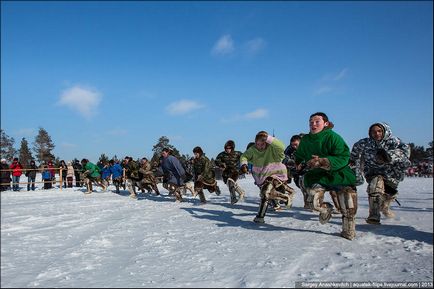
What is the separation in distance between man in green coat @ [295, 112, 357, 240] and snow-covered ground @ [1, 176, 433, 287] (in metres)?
0.36

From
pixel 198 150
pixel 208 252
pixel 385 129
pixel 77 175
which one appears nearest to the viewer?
pixel 208 252

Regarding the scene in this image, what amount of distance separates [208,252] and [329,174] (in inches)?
84.6

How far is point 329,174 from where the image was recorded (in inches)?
208

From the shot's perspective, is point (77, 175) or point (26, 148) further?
point (26, 148)

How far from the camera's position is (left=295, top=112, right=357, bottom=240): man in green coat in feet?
16.5

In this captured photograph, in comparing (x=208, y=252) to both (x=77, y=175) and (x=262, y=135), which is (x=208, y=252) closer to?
(x=262, y=135)

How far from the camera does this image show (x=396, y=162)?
631cm

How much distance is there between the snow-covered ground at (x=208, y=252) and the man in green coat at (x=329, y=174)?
0.36m

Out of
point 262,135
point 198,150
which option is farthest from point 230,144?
point 262,135

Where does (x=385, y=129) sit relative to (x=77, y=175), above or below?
above

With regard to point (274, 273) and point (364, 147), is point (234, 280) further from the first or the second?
point (364, 147)

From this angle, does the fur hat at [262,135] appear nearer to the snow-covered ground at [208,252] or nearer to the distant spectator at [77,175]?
the snow-covered ground at [208,252]

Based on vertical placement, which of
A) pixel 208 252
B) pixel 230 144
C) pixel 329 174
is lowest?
pixel 208 252

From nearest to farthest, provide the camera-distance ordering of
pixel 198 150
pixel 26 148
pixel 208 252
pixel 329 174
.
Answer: pixel 208 252, pixel 329 174, pixel 198 150, pixel 26 148
